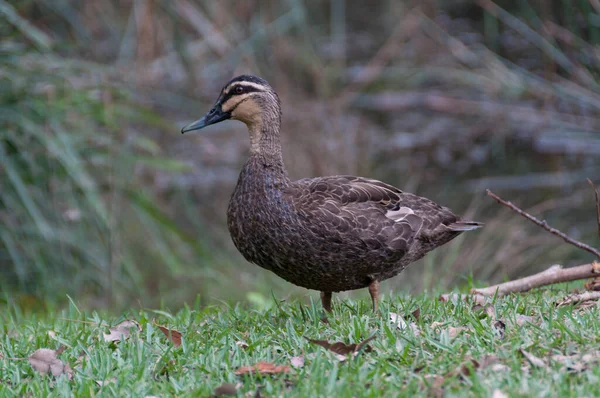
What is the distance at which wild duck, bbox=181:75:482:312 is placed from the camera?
16.7ft

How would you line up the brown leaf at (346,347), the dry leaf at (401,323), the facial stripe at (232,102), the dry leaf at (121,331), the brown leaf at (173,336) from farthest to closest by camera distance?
the facial stripe at (232,102) → the dry leaf at (121,331) → the brown leaf at (173,336) → the dry leaf at (401,323) → the brown leaf at (346,347)

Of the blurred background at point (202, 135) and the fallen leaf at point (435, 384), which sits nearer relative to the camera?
the fallen leaf at point (435, 384)

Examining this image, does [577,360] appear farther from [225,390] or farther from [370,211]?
[370,211]

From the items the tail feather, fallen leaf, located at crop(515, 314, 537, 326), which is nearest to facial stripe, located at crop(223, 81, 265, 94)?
the tail feather

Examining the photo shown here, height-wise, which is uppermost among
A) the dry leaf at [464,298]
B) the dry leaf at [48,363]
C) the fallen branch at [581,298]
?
the dry leaf at [48,363]

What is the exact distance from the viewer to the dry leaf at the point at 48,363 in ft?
14.6

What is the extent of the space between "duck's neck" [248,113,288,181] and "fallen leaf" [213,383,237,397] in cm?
175

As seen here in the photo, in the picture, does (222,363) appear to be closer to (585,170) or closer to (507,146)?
(585,170)

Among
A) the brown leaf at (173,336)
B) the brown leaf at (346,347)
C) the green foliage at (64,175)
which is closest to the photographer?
the brown leaf at (346,347)

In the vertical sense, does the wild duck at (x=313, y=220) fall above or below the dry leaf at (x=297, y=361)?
above

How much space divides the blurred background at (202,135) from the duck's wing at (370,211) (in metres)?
1.27

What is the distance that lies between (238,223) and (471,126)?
27.7 ft

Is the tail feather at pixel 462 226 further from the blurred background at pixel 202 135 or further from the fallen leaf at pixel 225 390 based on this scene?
the fallen leaf at pixel 225 390

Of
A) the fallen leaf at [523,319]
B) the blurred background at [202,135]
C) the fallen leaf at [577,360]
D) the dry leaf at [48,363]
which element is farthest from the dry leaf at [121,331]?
the fallen leaf at [577,360]
